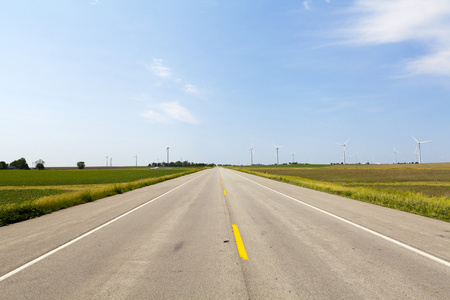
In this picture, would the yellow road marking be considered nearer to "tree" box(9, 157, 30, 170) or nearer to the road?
the road

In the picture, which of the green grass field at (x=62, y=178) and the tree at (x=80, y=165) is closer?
the green grass field at (x=62, y=178)

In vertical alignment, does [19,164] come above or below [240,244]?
above

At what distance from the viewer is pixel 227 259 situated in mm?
4812

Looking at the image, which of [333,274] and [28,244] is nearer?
[333,274]

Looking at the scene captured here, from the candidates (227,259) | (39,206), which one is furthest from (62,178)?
(227,259)

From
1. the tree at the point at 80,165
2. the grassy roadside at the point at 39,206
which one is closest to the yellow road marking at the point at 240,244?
the grassy roadside at the point at 39,206

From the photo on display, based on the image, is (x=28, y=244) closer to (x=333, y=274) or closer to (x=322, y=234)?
(x=333, y=274)

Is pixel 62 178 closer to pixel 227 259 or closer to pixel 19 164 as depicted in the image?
pixel 227 259

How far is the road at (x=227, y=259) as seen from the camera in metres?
3.62

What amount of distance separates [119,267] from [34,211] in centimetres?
828

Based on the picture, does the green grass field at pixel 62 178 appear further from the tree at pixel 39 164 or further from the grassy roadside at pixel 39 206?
the tree at pixel 39 164

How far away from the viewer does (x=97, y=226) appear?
778 centimetres

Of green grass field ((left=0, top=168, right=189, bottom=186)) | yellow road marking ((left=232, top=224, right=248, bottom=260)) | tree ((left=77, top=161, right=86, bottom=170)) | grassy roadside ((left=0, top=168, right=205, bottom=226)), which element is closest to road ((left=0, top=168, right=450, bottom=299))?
yellow road marking ((left=232, top=224, right=248, bottom=260))

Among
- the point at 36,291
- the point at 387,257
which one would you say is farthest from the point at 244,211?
the point at 36,291
